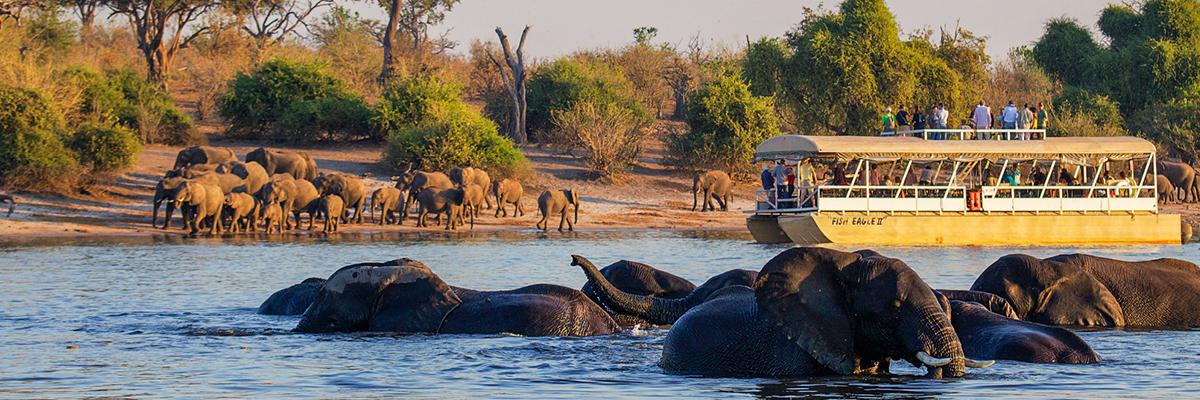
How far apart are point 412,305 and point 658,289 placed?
96.2 inches

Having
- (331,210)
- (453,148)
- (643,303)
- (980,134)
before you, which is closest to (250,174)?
(331,210)

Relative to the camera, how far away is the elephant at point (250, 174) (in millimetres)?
31766

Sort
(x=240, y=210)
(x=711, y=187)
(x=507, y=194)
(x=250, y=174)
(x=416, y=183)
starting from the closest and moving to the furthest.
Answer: (x=240, y=210) < (x=250, y=174) < (x=416, y=183) < (x=507, y=194) < (x=711, y=187)

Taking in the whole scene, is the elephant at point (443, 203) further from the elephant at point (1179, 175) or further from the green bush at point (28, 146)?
the elephant at point (1179, 175)

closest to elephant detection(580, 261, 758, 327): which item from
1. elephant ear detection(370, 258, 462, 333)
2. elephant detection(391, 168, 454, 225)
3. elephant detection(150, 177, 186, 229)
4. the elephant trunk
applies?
the elephant trunk

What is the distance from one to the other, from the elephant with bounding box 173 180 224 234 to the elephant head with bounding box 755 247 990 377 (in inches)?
850

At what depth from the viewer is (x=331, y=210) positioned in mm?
30438

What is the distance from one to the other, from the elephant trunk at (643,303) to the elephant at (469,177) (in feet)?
71.8

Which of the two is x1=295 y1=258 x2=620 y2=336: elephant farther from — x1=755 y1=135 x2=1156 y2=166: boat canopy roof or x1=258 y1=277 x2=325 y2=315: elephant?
x1=755 y1=135 x2=1156 y2=166: boat canopy roof

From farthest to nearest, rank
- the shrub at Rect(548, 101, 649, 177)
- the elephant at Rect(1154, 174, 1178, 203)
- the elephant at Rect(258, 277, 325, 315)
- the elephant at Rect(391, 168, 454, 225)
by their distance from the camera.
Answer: the elephant at Rect(1154, 174, 1178, 203) < the shrub at Rect(548, 101, 649, 177) < the elephant at Rect(391, 168, 454, 225) < the elephant at Rect(258, 277, 325, 315)

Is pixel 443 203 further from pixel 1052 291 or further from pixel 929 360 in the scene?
pixel 929 360

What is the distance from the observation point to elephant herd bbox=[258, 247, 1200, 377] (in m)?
8.56

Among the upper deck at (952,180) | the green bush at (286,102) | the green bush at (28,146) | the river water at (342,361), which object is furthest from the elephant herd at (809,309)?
the green bush at (286,102)

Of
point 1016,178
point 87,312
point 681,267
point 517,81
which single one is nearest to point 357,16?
point 517,81
